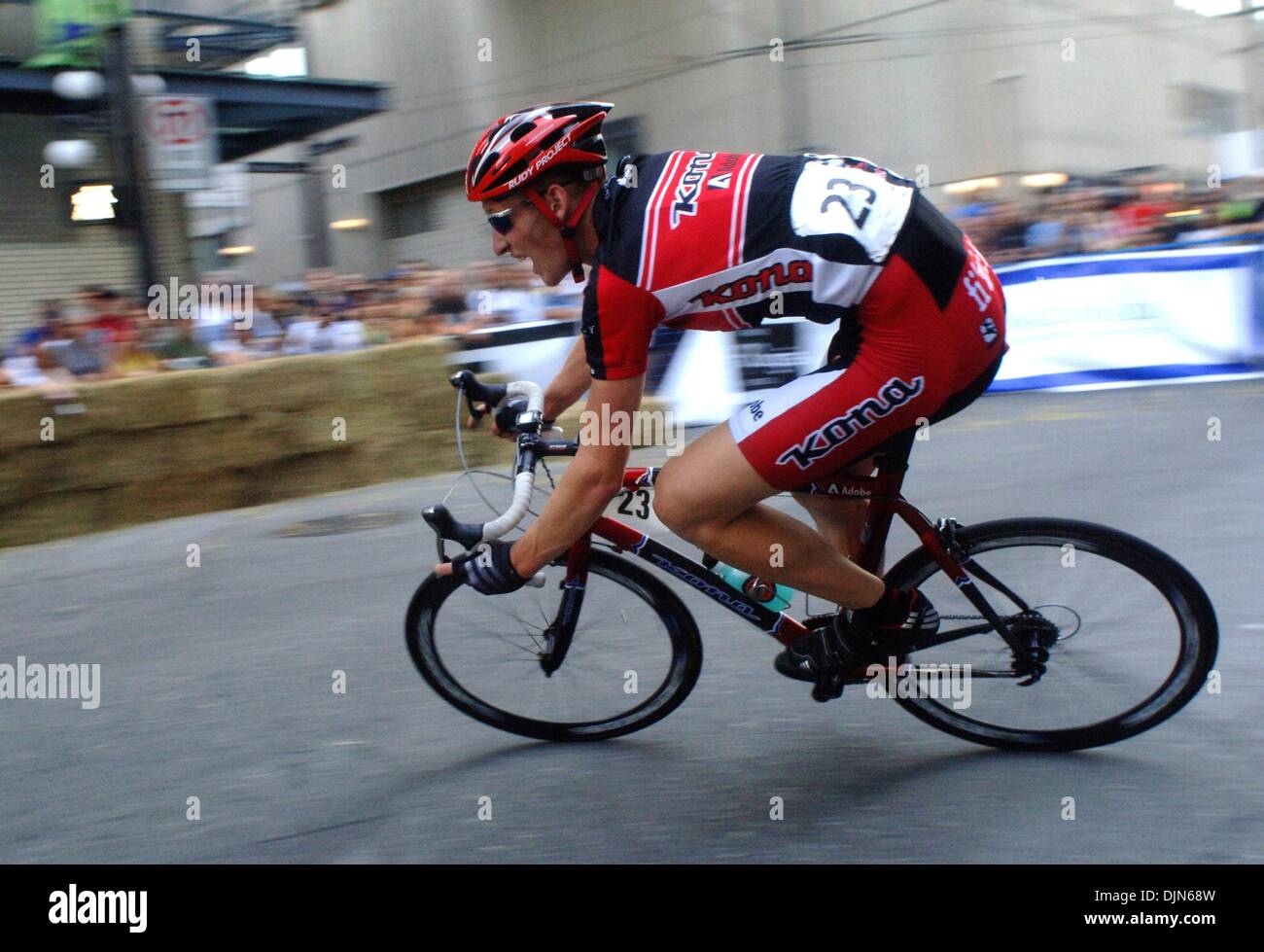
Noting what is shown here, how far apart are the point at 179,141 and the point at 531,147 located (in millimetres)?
7474

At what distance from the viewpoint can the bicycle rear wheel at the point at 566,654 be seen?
383cm

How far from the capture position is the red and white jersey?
300 centimetres

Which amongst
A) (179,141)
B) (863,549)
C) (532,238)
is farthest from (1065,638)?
(179,141)

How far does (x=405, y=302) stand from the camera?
37.4 feet

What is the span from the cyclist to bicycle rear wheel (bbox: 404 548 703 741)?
50cm

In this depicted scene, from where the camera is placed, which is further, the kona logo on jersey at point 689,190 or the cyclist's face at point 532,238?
the cyclist's face at point 532,238

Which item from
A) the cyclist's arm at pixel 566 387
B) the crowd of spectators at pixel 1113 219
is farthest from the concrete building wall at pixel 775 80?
the cyclist's arm at pixel 566 387

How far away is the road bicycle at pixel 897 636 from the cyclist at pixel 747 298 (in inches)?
8.1

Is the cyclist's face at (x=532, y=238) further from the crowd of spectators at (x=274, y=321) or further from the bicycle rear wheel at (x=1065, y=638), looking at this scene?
the crowd of spectators at (x=274, y=321)

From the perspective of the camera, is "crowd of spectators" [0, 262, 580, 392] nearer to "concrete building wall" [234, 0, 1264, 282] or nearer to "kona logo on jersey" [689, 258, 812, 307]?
"kona logo on jersey" [689, 258, 812, 307]

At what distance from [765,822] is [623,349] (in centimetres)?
A: 133

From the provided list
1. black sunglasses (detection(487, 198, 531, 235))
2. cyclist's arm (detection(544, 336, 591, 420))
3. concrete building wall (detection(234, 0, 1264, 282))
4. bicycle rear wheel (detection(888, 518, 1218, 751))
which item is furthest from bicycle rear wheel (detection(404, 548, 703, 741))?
concrete building wall (detection(234, 0, 1264, 282))

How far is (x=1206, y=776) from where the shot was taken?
3.44 metres
